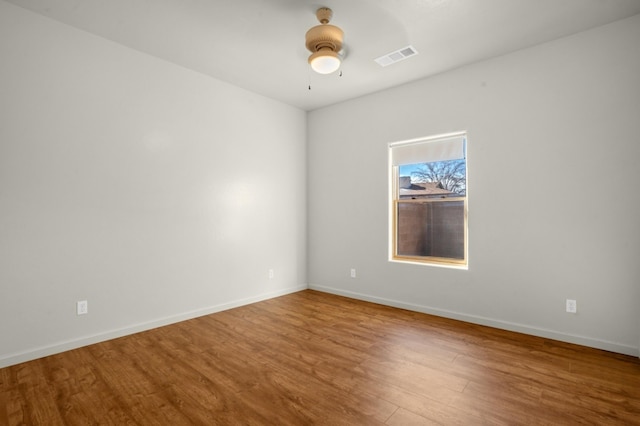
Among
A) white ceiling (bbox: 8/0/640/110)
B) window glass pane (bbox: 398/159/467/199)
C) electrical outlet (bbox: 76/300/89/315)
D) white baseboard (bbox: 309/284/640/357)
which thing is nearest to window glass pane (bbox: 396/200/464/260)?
window glass pane (bbox: 398/159/467/199)

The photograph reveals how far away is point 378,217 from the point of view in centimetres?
452

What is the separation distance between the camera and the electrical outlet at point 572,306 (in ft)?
9.97

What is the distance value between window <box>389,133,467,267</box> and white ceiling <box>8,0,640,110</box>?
1.01 meters

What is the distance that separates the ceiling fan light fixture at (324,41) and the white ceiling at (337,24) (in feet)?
0.30

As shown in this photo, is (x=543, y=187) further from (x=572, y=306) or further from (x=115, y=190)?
(x=115, y=190)

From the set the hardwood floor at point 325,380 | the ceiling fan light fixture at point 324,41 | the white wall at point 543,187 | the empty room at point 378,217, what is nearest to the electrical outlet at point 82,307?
the empty room at point 378,217

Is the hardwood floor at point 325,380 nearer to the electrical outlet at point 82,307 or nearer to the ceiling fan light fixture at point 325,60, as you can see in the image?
the electrical outlet at point 82,307

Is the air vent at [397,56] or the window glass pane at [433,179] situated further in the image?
the window glass pane at [433,179]

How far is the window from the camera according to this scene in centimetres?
388

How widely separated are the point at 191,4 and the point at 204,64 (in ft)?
3.64

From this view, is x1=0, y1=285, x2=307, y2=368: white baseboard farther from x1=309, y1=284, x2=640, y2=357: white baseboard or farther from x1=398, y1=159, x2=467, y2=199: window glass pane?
x1=398, y1=159, x2=467, y2=199: window glass pane

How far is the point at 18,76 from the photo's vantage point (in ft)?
8.87

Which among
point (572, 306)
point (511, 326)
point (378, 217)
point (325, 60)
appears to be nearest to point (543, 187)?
point (572, 306)

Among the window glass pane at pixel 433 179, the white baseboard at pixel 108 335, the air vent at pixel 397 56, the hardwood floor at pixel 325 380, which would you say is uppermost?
the air vent at pixel 397 56
